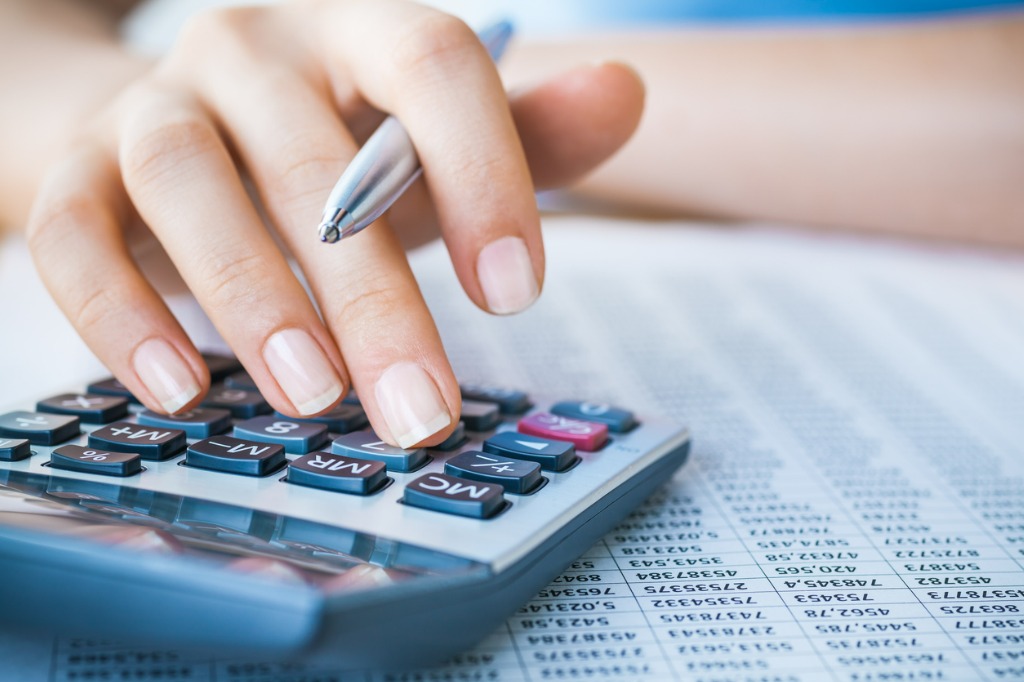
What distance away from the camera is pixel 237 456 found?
0.29 meters

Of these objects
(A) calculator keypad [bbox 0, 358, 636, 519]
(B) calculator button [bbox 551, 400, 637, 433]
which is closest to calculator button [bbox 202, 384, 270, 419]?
(A) calculator keypad [bbox 0, 358, 636, 519]

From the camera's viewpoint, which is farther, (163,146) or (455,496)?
(163,146)

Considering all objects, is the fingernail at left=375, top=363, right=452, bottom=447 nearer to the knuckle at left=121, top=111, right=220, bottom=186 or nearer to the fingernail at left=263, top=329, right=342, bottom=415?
the fingernail at left=263, top=329, right=342, bottom=415

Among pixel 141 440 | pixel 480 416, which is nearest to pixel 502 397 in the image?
pixel 480 416

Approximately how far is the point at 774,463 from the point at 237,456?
20cm

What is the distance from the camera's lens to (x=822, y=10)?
33.0 inches

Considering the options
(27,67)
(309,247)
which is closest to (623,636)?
(309,247)

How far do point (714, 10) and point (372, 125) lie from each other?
1.75 ft

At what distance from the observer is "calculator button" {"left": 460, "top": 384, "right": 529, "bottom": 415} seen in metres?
0.35

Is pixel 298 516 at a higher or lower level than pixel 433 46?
lower

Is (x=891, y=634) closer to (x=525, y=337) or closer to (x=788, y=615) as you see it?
(x=788, y=615)

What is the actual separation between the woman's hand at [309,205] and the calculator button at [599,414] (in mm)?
43

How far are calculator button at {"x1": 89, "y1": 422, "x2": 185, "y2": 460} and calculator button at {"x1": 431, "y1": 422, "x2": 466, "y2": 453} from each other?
0.08 metres

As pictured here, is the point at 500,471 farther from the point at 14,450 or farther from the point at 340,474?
the point at 14,450
